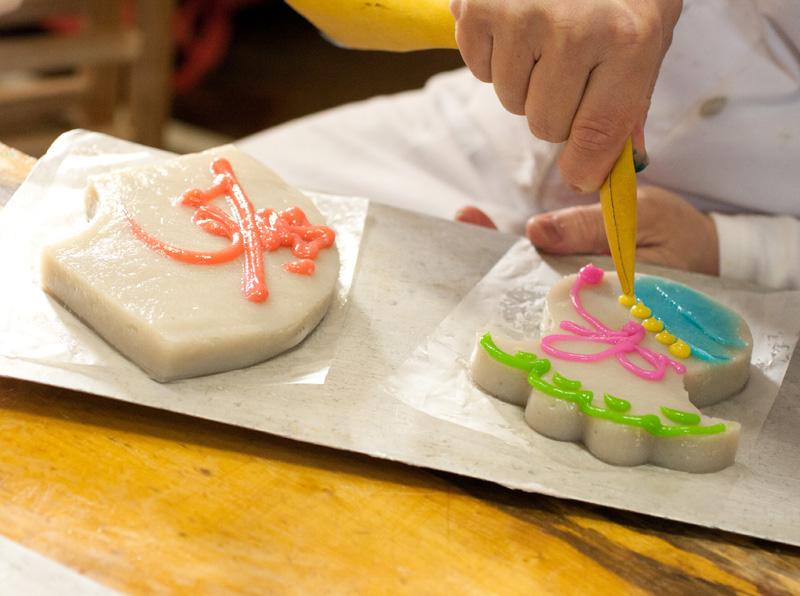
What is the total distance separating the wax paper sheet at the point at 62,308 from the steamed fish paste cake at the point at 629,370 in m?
0.18

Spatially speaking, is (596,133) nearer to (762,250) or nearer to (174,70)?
(762,250)

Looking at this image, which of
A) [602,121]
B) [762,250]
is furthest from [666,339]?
[762,250]

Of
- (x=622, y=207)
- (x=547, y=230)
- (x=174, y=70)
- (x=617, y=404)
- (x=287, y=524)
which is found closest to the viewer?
(x=287, y=524)

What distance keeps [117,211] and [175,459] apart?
31 cm

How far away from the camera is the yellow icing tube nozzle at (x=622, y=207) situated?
40.9 inches

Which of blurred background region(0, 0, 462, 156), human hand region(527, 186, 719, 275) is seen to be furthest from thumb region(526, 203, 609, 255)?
blurred background region(0, 0, 462, 156)

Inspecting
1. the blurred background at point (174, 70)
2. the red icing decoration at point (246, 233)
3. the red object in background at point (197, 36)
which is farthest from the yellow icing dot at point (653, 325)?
the red object in background at point (197, 36)

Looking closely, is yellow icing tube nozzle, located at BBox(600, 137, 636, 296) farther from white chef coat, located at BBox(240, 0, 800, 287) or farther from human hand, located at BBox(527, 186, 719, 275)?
white chef coat, located at BBox(240, 0, 800, 287)

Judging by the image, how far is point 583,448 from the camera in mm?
961

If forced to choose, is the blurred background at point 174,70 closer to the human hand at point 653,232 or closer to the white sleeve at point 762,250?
the human hand at point 653,232

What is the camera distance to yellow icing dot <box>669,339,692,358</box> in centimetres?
104

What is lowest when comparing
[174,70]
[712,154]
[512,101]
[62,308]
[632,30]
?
[174,70]

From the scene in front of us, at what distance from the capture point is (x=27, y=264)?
1.06 metres

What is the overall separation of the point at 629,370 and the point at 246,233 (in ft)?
1.33
